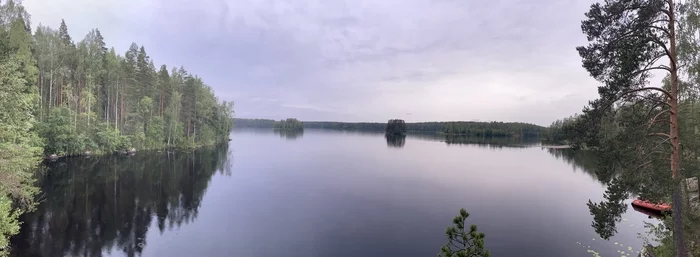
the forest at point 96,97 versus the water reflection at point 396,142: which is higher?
the forest at point 96,97

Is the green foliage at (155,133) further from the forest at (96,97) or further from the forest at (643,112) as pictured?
the forest at (643,112)

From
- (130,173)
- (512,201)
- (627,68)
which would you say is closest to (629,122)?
(627,68)

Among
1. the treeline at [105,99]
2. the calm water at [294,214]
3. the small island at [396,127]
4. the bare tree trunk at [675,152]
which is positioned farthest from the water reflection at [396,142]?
the bare tree trunk at [675,152]

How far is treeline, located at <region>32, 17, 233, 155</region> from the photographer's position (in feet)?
121

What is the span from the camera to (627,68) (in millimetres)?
7406

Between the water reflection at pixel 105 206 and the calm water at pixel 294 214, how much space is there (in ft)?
0.20

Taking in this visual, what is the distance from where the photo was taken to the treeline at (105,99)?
36875 mm

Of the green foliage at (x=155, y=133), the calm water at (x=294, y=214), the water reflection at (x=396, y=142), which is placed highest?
the green foliage at (x=155, y=133)

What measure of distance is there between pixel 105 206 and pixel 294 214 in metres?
11.7

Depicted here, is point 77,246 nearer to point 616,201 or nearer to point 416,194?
point 616,201

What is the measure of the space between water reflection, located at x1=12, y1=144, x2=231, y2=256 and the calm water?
0.20 ft

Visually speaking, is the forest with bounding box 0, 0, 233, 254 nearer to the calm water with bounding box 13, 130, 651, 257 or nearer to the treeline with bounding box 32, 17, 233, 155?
the treeline with bounding box 32, 17, 233, 155

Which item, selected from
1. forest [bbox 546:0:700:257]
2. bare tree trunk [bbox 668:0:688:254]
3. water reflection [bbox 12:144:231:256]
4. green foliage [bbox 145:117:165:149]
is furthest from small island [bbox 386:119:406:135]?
bare tree trunk [bbox 668:0:688:254]

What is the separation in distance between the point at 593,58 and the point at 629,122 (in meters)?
1.97
